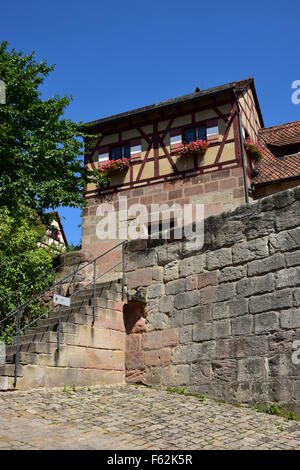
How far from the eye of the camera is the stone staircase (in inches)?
299

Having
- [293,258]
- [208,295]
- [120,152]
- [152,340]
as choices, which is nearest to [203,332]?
[208,295]

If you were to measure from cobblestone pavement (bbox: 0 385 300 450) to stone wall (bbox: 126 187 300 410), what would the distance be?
1.64 feet

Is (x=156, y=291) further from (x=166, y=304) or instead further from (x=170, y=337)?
(x=170, y=337)

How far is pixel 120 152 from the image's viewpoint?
17531 millimetres

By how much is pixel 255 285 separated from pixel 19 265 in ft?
32.4

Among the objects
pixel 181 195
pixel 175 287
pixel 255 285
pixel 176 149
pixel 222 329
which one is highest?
pixel 176 149

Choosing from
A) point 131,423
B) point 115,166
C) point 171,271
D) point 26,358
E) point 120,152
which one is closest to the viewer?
point 131,423

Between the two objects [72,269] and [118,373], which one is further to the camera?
[72,269]

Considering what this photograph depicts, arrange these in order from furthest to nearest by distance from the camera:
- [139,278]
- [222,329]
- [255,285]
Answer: [139,278] < [222,329] < [255,285]

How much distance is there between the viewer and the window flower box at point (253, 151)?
1599 centimetres

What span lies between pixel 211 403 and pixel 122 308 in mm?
2519

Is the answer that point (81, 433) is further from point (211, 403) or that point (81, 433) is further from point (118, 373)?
point (118, 373)

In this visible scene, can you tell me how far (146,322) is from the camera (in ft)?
29.7
